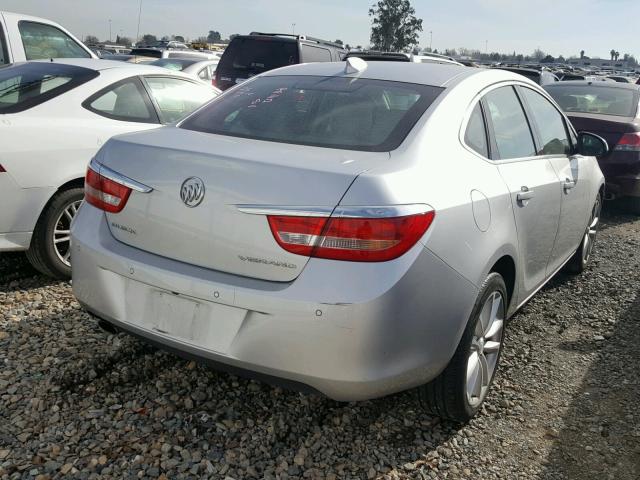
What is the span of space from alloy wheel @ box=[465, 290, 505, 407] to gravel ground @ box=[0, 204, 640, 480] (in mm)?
183

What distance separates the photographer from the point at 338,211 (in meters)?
2.15

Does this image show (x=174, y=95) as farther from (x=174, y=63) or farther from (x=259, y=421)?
(x=174, y=63)

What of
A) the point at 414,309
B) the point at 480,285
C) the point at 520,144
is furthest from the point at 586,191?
the point at 414,309

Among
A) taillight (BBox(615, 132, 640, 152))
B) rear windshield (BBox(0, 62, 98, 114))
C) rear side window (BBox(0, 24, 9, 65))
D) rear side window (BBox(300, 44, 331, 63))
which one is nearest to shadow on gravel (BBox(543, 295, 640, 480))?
taillight (BBox(615, 132, 640, 152))

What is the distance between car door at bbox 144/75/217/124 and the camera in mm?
4984

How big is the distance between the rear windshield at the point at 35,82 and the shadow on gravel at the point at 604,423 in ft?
→ 12.3

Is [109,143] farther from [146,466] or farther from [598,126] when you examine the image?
[598,126]

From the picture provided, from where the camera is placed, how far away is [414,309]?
2.24 meters

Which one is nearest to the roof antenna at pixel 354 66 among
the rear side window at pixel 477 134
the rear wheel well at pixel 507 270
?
the rear side window at pixel 477 134

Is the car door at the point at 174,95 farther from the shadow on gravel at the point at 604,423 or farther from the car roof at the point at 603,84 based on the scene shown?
the car roof at the point at 603,84

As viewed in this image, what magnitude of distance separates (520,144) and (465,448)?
1660mm

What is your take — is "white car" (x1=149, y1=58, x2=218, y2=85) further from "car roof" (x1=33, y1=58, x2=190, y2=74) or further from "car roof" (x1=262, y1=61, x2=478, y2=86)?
"car roof" (x1=262, y1=61, x2=478, y2=86)

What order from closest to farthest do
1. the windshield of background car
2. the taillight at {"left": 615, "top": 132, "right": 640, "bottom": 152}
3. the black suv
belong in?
the taillight at {"left": 615, "top": 132, "right": 640, "bottom": 152} < the windshield of background car < the black suv

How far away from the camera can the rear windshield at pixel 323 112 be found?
2682 mm
